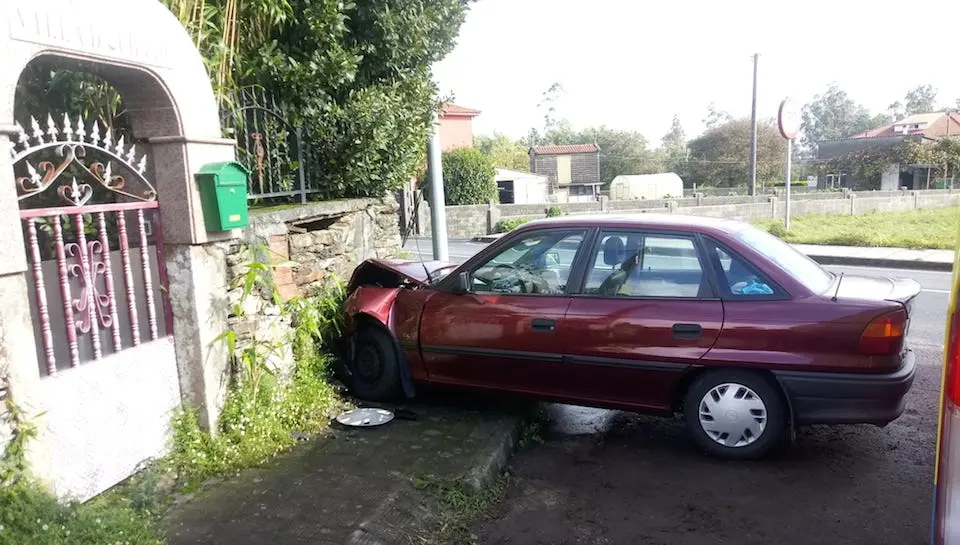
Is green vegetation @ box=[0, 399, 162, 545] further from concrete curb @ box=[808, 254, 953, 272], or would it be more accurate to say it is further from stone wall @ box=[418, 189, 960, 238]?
stone wall @ box=[418, 189, 960, 238]

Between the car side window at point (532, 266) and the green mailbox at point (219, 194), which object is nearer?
the green mailbox at point (219, 194)

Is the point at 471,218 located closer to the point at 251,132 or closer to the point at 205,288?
the point at 251,132

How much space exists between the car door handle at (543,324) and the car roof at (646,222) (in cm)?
72

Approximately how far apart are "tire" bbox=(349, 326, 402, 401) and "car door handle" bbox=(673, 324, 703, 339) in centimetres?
217

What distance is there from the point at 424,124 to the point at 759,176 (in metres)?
46.9

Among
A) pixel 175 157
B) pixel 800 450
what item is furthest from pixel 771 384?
pixel 175 157

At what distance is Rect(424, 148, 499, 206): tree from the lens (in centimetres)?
2498

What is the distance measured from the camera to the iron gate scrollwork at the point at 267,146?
547 cm

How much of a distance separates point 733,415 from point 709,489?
0.52 metres

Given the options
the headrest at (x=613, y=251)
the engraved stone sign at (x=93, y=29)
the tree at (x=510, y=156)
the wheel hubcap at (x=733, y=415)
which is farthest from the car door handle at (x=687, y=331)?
the tree at (x=510, y=156)

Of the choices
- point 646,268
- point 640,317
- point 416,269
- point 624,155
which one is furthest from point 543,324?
point 624,155

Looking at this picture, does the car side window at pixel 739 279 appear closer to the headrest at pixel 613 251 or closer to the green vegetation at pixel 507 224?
the headrest at pixel 613 251

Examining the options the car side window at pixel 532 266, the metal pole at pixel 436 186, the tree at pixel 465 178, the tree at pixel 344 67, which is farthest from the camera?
the tree at pixel 465 178

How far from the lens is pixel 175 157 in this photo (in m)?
4.17
